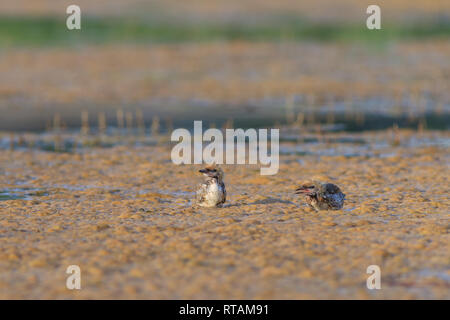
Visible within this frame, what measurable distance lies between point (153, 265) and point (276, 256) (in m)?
1.42

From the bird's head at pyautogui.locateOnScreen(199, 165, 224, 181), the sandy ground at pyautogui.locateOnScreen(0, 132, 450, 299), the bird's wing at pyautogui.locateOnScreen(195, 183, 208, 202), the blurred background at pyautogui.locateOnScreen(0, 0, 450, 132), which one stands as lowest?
the sandy ground at pyautogui.locateOnScreen(0, 132, 450, 299)

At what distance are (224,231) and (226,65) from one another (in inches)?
736

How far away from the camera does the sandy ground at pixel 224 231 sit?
28.1ft

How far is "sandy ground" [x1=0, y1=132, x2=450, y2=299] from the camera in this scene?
857 centimetres

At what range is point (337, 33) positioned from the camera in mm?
35938

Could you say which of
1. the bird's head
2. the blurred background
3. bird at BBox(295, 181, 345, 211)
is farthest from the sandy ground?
the blurred background

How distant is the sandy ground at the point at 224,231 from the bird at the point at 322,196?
0.42ft

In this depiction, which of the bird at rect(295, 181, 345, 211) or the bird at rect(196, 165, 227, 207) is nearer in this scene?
the bird at rect(295, 181, 345, 211)

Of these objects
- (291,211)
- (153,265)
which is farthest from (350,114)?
(153,265)

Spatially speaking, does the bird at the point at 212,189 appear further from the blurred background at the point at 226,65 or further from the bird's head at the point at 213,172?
the blurred background at the point at 226,65

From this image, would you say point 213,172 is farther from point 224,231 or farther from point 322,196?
point 322,196

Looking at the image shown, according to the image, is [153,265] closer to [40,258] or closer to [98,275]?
[98,275]

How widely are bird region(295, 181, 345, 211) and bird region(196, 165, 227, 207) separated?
3.62 feet

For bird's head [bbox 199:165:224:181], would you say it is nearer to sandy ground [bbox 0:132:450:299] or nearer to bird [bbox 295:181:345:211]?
sandy ground [bbox 0:132:450:299]
